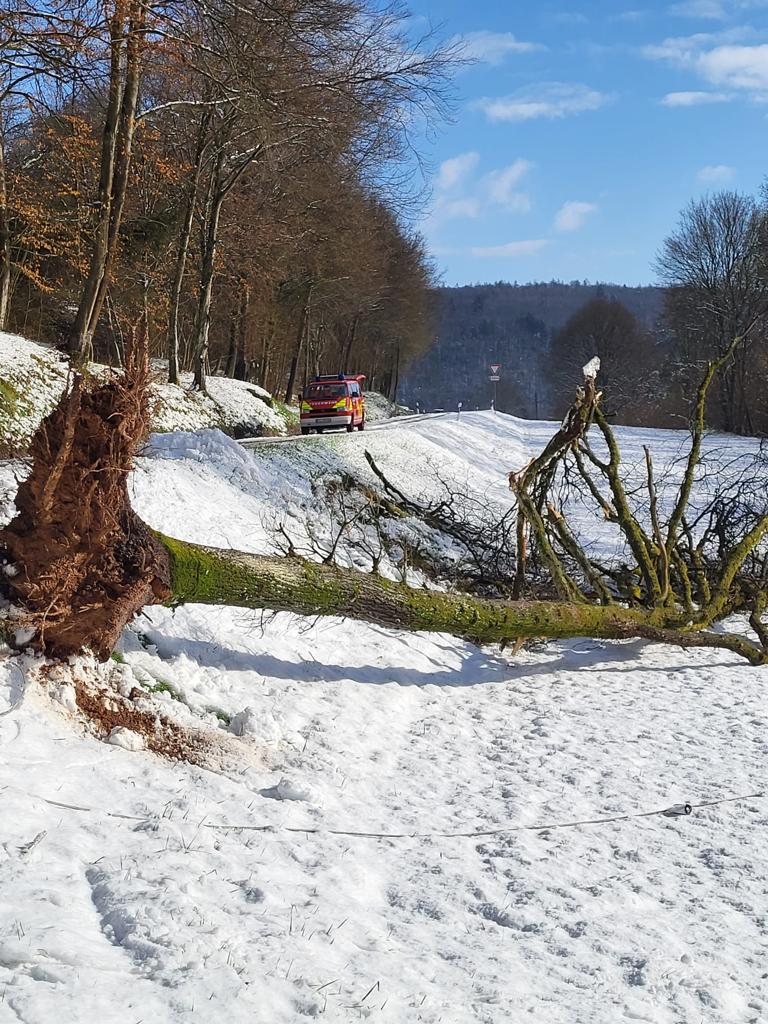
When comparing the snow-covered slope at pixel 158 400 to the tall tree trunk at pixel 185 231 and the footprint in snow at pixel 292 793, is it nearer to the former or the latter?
the tall tree trunk at pixel 185 231

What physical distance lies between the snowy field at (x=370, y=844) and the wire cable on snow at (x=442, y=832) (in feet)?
0.06

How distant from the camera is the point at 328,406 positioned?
82.3 feet

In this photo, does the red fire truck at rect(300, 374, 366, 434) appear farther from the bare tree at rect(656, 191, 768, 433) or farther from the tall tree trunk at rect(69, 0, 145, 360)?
the bare tree at rect(656, 191, 768, 433)

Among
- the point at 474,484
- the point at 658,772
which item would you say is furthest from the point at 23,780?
the point at 474,484

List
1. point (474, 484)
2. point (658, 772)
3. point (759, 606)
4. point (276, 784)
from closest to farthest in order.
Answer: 1. point (276, 784)
2. point (658, 772)
3. point (759, 606)
4. point (474, 484)

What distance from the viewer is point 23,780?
152 inches

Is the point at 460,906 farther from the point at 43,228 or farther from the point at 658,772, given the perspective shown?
the point at 43,228

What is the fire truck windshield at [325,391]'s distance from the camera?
2536cm

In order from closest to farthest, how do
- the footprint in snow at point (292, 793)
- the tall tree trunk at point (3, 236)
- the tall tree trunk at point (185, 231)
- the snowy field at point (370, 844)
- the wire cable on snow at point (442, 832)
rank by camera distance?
the snowy field at point (370, 844), the wire cable on snow at point (442, 832), the footprint in snow at point (292, 793), the tall tree trunk at point (3, 236), the tall tree trunk at point (185, 231)

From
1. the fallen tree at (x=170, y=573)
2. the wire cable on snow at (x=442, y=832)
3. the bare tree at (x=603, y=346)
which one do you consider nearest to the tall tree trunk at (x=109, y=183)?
the fallen tree at (x=170, y=573)

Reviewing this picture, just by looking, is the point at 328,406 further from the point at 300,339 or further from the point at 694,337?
the point at 694,337

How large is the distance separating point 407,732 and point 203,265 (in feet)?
64.8

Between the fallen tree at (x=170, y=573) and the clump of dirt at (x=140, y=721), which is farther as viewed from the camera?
the fallen tree at (x=170, y=573)

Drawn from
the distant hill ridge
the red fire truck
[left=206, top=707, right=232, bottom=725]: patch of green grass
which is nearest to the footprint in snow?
[left=206, top=707, right=232, bottom=725]: patch of green grass
